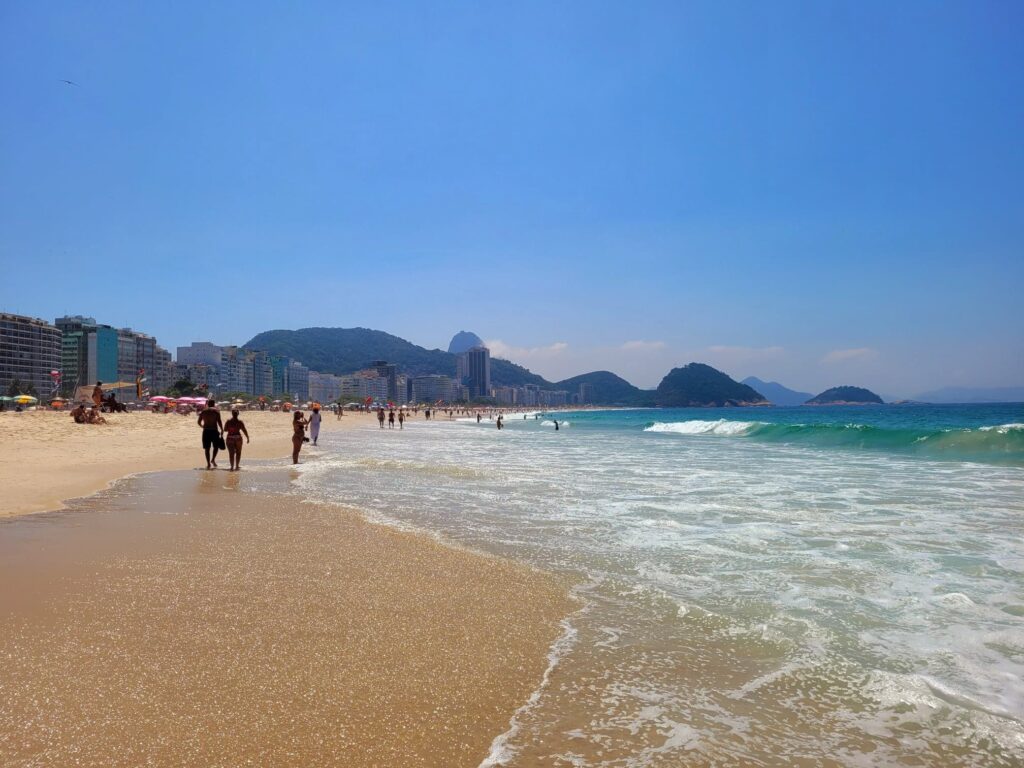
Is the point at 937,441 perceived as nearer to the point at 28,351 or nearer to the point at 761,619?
the point at 761,619

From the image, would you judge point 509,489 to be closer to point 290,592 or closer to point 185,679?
point 290,592

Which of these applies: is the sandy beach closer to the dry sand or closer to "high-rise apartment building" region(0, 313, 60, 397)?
the dry sand

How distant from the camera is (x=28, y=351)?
132 m

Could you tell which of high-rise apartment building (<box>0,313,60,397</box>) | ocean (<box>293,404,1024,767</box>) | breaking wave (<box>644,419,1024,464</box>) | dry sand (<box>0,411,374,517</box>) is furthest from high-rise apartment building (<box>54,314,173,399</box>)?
ocean (<box>293,404,1024,767</box>)

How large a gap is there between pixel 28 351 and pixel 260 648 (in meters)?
163

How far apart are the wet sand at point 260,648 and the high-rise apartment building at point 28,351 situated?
15099cm

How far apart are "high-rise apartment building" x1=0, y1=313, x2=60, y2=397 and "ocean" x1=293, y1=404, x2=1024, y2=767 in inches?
5947

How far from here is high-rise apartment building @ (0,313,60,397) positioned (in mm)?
127312

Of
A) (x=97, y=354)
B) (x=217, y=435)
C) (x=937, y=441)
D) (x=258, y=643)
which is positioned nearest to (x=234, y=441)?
(x=217, y=435)

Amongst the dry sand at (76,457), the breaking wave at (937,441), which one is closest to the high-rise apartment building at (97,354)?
the dry sand at (76,457)

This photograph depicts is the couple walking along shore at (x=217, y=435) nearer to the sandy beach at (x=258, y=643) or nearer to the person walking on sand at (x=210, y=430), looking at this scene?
the person walking on sand at (x=210, y=430)

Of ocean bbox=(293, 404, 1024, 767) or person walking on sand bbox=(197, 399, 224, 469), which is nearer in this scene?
ocean bbox=(293, 404, 1024, 767)

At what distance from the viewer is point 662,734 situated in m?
2.82

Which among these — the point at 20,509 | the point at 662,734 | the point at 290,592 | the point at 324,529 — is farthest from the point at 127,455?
the point at 662,734
